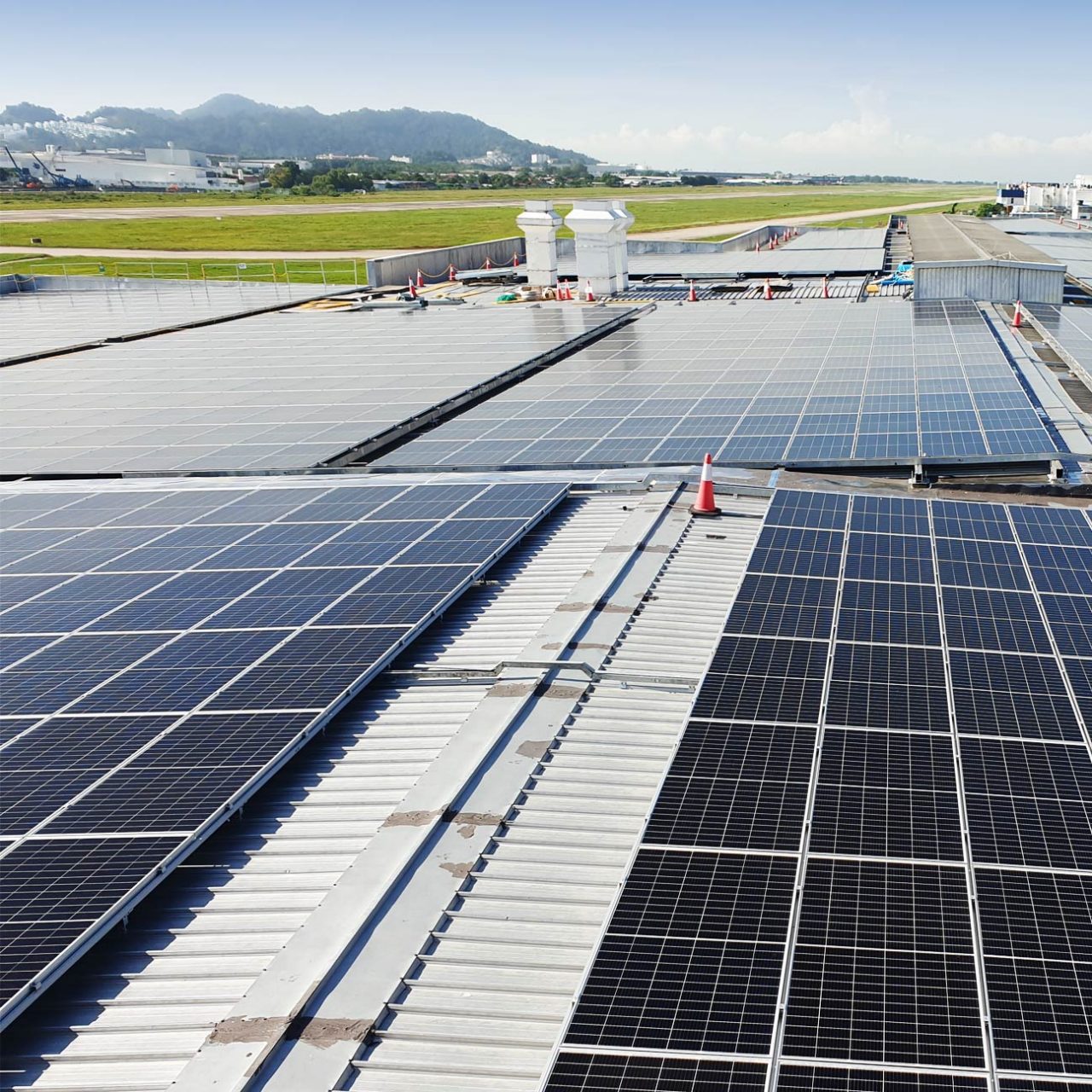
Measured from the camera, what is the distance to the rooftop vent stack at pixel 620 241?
56572 mm

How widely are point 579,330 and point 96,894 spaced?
37.7 metres

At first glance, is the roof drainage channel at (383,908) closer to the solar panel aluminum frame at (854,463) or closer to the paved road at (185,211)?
the solar panel aluminum frame at (854,463)

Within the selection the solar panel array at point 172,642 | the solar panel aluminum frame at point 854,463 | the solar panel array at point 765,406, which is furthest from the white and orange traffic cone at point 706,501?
the solar panel array at point 765,406

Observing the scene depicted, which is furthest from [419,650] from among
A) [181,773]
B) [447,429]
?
[447,429]

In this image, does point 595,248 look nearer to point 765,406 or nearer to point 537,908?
point 765,406

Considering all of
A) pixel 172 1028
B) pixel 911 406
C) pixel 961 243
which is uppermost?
pixel 961 243

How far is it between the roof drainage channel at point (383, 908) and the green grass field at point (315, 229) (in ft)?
369

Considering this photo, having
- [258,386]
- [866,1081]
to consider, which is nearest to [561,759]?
[866,1081]

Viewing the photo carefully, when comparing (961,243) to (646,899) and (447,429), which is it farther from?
(646,899)

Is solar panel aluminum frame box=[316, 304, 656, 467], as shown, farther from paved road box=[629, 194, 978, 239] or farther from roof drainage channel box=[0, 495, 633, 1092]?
paved road box=[629, 194, 978, 239]

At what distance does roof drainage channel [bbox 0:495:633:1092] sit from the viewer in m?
8.63

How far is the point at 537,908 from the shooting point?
9984 millimetres

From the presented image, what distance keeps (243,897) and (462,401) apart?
2354 cm

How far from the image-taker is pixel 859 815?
33.6ft
